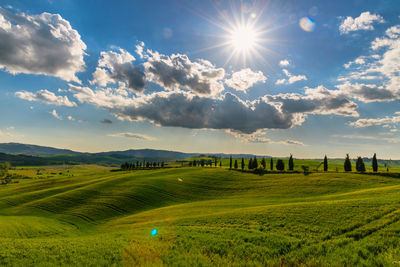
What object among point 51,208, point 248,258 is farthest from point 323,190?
point 51,208

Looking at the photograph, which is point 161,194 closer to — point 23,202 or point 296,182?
point 23,202

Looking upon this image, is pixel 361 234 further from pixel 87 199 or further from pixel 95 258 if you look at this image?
pixel 87 199

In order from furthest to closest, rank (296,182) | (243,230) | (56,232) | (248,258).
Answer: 1. (296,182)
2. (56,232)
3. (243,230)
4. (248,258)

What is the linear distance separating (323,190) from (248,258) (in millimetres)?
62762

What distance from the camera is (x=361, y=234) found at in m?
14.7

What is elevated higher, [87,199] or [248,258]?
[248,258]

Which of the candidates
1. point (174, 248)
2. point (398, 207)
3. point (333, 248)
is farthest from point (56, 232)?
point (398, 207)

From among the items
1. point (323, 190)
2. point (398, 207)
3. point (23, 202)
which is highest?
point (398, 207)

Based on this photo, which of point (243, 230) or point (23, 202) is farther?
point (23, 202)

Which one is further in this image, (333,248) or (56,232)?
(56,232)

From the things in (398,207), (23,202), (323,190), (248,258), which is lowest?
(23,202)

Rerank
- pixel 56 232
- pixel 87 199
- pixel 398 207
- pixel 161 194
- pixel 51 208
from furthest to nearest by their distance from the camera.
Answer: pixel 161 194 < pixel 87 199 < pixel 51 208 < pixel 56 232 < pixel 398 207

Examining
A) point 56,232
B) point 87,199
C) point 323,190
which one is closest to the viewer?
point 56,232

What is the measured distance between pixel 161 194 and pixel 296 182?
52.2 metres
